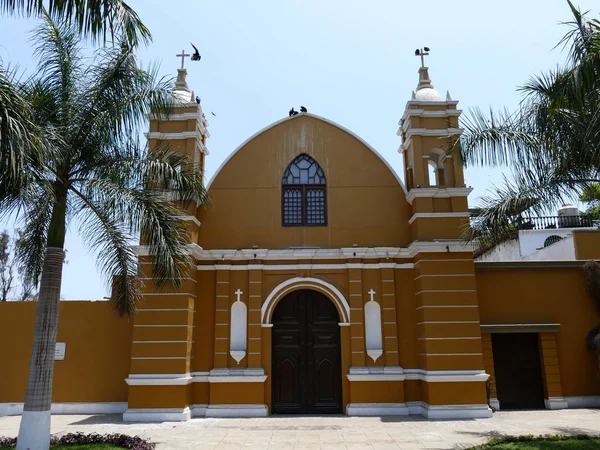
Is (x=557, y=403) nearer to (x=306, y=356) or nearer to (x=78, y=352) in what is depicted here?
(x=306, y=356)

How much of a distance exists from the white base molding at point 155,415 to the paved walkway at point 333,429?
0.80 ft

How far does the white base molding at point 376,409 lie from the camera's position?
1192cm

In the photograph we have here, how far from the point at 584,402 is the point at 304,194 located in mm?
8467

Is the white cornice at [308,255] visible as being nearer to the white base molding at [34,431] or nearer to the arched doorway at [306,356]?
the arched doorway at [306,356]

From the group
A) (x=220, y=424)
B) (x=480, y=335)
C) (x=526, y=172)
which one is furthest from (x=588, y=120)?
(x=220, y=424)

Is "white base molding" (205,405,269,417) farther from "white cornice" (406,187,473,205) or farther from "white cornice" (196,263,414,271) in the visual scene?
"white cornice" (406,187,473,205)

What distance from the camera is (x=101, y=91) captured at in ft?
28.2

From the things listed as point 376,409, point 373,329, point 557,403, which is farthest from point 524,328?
point 376,409

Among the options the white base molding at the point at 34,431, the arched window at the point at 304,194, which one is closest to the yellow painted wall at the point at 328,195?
the arched window at the point at 304,194

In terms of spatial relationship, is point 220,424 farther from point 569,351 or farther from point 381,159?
point 569,351

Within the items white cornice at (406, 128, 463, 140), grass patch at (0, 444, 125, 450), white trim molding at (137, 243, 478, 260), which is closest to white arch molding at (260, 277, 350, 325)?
white trim molding at (137, 243, 478, 260)

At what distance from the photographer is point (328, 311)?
508 inches

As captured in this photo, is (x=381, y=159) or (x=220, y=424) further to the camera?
(x=381, y=159)

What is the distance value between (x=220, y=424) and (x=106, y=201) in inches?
216
